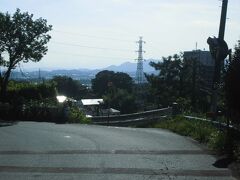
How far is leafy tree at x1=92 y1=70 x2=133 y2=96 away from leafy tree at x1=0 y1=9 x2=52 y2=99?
3238 inches

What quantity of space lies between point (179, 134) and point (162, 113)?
11632mm

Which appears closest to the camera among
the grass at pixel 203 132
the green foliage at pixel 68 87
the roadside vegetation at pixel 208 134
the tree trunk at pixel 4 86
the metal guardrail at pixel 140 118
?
the roadside vegetation at pixel 208 134

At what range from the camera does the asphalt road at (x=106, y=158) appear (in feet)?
36.8

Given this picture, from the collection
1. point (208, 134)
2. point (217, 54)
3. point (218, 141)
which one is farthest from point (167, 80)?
point (218, 141)

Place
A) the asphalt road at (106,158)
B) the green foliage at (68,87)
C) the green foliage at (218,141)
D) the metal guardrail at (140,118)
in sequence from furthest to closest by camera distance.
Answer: the green foliage at (68,87), the metal guardrail at (140,118), the green foliage at (218,141), the asphalt road at (106,158)

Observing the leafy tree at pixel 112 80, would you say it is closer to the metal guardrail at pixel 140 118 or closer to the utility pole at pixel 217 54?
the metal guardrail at pixel 140 118

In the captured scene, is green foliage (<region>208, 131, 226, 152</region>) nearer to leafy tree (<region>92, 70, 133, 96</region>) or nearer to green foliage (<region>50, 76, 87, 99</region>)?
green foliage (<region>50, 76, 87, 99</region>)

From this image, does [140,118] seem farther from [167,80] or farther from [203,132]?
[167,80]

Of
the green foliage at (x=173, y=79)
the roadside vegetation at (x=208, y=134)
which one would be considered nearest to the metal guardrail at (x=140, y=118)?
the roadside vegetation at (x=208, y=134)

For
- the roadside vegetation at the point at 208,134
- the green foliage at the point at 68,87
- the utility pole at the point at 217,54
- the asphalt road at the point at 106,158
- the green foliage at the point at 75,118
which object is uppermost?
the utility pole at the point at 217,54

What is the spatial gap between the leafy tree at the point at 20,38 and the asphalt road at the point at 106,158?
61.6ft

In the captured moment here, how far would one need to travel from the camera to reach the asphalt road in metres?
11.2

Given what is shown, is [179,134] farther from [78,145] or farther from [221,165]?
[221,165]

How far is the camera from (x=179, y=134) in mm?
20062
